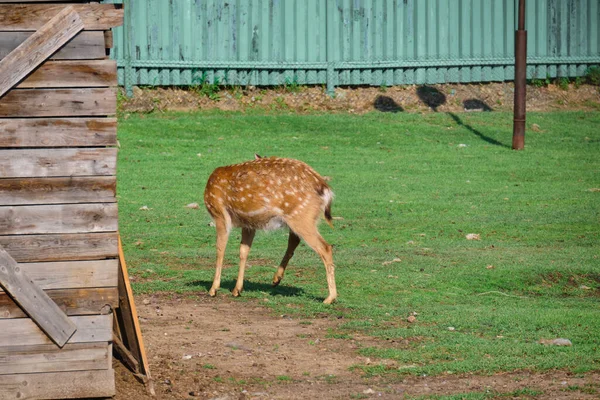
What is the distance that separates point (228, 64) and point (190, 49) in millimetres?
884

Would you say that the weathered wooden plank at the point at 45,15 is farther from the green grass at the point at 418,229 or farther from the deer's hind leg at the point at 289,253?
the deer's hind leg at the point at 289,253

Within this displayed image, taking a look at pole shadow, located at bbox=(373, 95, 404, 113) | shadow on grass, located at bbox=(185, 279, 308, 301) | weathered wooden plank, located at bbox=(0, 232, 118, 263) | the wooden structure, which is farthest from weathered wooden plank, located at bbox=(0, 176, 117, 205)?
pole shadow, located at bbox=(373, 95, 404, 113)

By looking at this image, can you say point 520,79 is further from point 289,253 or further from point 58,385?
point 58,385

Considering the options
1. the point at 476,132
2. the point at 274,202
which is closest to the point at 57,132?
the point at 274,202

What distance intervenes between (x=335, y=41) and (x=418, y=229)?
995 centimetres

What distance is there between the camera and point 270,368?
27.6 ft

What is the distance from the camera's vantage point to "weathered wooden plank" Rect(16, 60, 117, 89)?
6953mm

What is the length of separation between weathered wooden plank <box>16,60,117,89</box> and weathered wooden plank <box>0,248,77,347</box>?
1.13m

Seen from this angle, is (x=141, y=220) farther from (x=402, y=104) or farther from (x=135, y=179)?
(x=402, y=104)

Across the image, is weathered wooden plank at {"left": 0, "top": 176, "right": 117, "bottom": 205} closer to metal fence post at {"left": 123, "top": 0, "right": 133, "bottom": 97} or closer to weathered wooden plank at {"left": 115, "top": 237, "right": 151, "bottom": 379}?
weathered wooden plank at {"left": 115, "top": 237, "right": 151, "bottom": 379}

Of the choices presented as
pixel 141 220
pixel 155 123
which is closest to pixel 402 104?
pixel 155 123

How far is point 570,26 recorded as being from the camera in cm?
2647

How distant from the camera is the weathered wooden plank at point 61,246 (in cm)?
697

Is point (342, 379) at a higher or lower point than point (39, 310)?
lower
